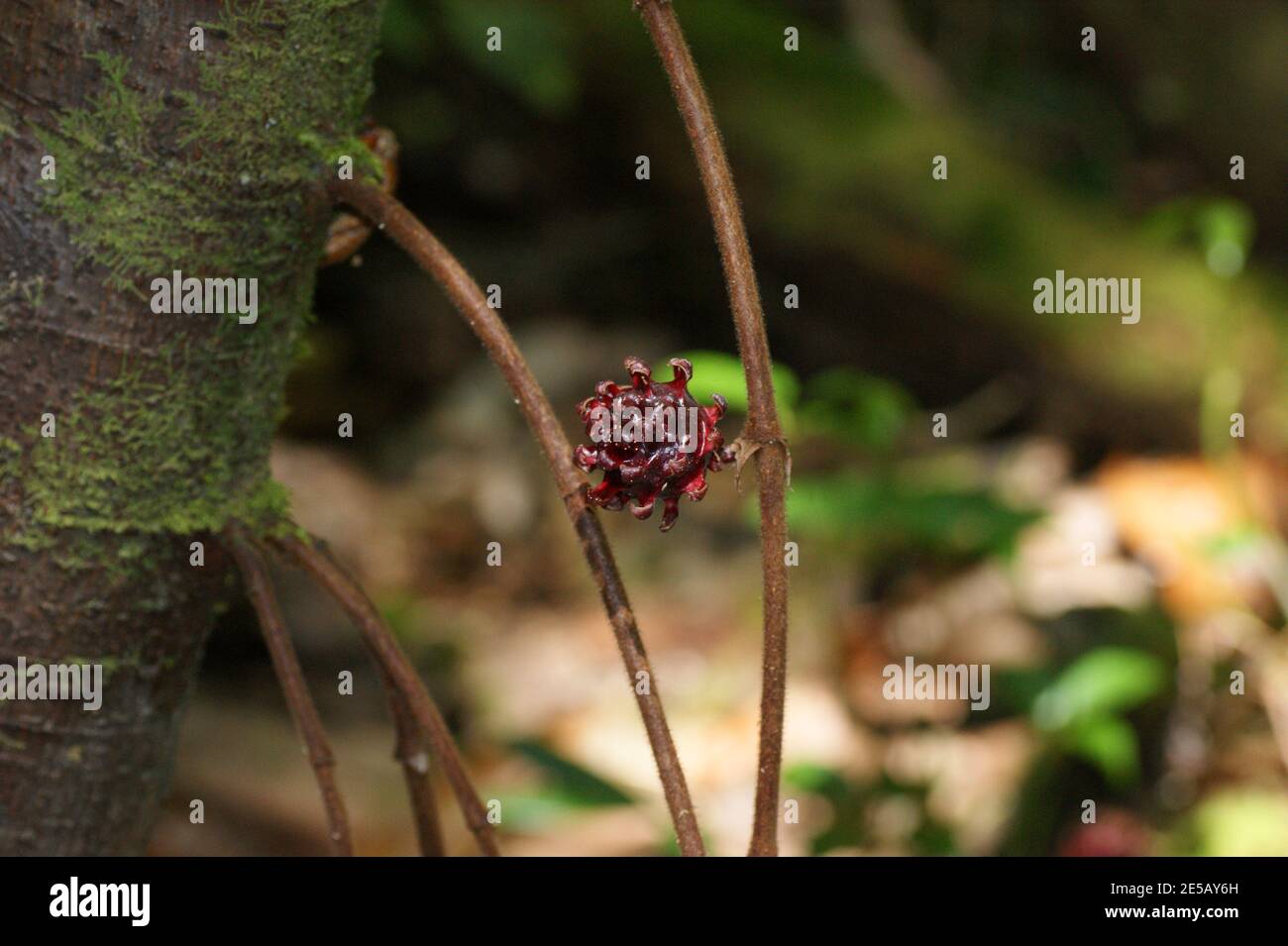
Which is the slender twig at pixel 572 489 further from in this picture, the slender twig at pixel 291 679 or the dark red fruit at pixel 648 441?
the slender twig at pixel 291 679

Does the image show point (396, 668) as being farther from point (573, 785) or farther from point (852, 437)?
point (852, 437)

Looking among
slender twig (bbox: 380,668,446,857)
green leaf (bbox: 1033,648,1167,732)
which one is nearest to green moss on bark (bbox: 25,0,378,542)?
slender twig (bbox: 380,668,446,857)

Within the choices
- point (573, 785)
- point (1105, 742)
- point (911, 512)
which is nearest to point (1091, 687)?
point (1105, 742)

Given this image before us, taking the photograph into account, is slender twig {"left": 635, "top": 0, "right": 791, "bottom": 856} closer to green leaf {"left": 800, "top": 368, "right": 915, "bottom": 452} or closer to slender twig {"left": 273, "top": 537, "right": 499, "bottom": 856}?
slender twig {"left": 273, "top": 537, "right": 499, "bottom": 856}

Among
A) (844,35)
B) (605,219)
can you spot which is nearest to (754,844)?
(605,219)
